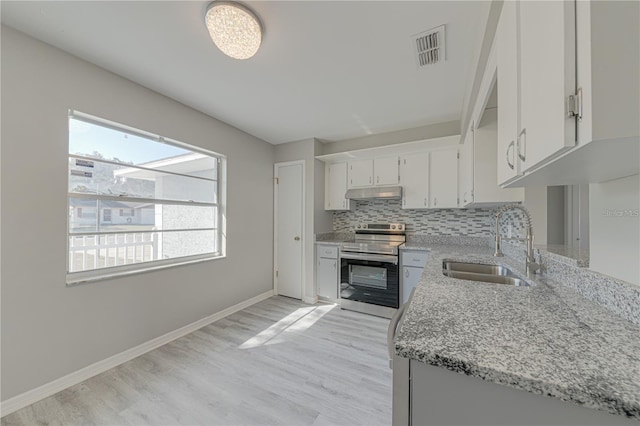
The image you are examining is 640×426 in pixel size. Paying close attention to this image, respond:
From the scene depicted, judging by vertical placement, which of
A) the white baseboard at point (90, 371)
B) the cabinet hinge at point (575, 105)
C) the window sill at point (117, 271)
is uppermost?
the cabinet hinge at point (575, 105)

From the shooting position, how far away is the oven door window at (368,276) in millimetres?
3017

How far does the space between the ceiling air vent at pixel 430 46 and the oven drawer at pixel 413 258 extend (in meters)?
1.99

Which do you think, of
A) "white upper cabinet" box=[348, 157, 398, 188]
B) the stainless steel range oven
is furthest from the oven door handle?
"white upper cabinet" box=[348, 157, 398, 188]

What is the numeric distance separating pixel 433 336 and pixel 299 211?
3.07 m

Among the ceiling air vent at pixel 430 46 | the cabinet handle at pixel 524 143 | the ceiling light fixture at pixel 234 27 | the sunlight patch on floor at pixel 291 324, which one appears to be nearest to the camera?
the cabinet handle at pixel 524 143

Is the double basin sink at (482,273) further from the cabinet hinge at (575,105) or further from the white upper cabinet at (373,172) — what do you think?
the white upper cabinet at (373,172)

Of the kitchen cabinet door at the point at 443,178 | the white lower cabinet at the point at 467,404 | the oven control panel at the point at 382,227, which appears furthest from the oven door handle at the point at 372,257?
the white lower cabinet at the point at 467,404

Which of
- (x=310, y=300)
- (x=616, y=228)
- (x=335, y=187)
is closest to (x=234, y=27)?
(x=616, y=228)

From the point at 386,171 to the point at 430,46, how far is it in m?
1.81

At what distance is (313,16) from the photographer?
146cm

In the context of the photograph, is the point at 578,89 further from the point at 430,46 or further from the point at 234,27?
the point at 234,27

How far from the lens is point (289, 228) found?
3744mm

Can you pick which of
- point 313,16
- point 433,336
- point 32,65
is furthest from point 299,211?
point 433,336

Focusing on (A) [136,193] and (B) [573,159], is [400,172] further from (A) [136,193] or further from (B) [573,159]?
(A) [136,193]
